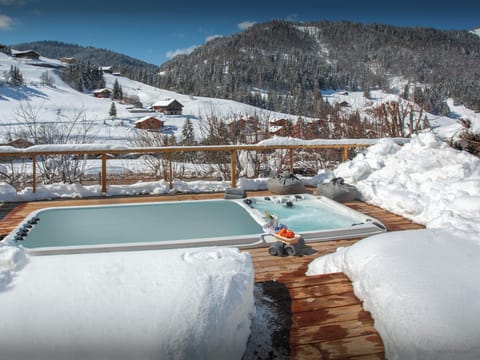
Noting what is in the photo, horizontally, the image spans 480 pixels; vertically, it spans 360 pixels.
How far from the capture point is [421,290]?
4.43 feet

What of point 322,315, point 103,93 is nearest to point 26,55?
point 103,93

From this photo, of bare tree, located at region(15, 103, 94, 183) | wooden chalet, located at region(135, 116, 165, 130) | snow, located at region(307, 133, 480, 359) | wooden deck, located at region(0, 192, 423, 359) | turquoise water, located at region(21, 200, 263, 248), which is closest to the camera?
snow, located at region(307, 133, 480, 359)

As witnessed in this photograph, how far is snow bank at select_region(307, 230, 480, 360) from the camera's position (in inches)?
45.7

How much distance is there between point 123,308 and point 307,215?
9.35ft

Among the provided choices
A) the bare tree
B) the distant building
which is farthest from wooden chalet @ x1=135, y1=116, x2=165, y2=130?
the distant building

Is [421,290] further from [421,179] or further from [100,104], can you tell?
[100,104]

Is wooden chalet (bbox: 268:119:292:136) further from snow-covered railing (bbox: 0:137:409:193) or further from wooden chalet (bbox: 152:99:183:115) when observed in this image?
wooden chalet (bbox: 152:99:183:115)

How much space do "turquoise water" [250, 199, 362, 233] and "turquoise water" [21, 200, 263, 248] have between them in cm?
36

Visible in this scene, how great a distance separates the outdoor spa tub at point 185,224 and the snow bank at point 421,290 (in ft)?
3.51

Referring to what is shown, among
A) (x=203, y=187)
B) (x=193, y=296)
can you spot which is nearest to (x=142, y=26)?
(x=203, y=187)

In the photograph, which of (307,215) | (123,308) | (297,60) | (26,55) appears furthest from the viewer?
(297,60)

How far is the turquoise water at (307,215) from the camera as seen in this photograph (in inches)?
135

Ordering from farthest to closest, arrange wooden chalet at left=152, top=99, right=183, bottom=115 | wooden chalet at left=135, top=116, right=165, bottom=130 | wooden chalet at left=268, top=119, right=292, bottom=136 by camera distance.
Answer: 1. wooden chalet at left=152, top=99, right=183, bottom=115
2. wooden chalet at left=135, top=116, right=165, bottom=130
3. wooden chalet at left=268, top=119, right=292, bottom=136

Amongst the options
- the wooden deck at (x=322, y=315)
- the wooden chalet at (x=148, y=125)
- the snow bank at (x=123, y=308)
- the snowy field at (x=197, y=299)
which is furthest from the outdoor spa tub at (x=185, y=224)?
the wooden chalet at (x=148, y=125)
